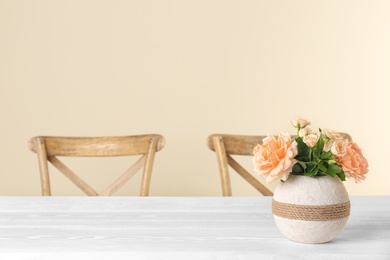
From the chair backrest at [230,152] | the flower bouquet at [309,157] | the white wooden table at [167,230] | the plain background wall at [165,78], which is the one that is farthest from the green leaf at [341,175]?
the plain background wall at [165,78]

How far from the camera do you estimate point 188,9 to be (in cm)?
226

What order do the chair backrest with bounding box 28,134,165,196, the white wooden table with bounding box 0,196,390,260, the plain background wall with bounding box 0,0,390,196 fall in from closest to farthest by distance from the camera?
1. the white wooden table with bounding box 0,196,390,260
2. the chair backrest with bounding box 28,134,165,196
3. the plain background wall with bounding box 0,0,390,196

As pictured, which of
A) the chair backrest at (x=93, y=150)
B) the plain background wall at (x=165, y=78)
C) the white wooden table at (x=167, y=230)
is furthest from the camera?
the plain background wall at (x=165, y=78)

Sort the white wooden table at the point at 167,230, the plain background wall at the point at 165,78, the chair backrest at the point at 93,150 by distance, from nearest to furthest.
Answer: the white wooden table at the point at 167,230 → the chair backrest at the point at 93,150 → the plain background wall at the point at 165,78

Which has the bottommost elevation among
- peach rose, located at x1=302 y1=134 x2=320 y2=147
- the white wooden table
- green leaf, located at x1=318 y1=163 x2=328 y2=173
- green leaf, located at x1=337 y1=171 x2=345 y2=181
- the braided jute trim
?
the white wooden table

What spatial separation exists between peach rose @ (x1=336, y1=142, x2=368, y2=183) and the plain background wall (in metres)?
1.46

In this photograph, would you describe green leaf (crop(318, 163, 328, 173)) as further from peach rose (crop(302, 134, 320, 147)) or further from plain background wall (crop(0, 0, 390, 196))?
plain background wall (crop(0, 0, 390, 196))

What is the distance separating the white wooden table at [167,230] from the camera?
740 mm

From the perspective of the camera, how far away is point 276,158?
0.76m

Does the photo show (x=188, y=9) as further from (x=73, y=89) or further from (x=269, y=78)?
(x=73, y=89)

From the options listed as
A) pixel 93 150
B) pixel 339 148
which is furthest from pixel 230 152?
→ pixel 339 148

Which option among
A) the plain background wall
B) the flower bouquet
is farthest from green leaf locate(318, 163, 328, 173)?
the plain background wall

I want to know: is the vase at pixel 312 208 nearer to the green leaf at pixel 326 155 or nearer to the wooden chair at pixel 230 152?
the green leaf at pixel 326 155

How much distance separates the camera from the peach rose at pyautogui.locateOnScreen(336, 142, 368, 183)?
0.78 m
